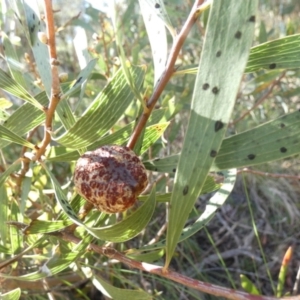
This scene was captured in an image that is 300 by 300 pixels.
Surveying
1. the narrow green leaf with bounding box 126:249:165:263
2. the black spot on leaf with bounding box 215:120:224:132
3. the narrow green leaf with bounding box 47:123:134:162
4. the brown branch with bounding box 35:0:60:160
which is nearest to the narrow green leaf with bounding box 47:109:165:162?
the narrow green leaf with bounding box 47:123:134:162

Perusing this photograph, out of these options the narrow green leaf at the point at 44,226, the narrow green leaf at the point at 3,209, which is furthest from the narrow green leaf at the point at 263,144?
the narrow green leaf at the point at 3,209

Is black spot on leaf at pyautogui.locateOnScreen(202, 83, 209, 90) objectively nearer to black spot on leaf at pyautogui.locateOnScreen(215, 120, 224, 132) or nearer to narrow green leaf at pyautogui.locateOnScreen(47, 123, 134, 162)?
black spot on leaf at pyautogui.locateOnScreen(215, 120, 224, 132)

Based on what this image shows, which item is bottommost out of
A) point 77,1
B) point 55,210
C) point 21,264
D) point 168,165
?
point 21,264

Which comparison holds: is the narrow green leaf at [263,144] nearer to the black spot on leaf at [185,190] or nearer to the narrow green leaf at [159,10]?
the black spot on leaf at [185,190]

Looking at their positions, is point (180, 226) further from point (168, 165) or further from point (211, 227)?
point (211, 227)

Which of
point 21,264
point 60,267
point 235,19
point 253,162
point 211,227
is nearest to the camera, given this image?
point 235,19

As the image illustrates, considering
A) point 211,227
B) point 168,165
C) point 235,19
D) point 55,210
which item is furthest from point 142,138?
point 211,227
